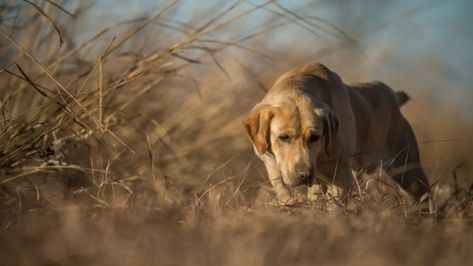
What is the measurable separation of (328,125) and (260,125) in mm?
395

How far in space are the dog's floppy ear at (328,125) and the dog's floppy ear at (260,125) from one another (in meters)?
0.30

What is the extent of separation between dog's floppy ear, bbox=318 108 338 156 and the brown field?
36 centimetres

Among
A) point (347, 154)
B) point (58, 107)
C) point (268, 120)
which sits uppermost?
point (58, 107)

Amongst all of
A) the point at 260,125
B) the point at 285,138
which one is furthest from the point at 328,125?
the point at 260,125

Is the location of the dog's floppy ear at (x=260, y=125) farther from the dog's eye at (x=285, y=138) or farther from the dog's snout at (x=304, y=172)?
the dog's snout at (x=304, y=172)

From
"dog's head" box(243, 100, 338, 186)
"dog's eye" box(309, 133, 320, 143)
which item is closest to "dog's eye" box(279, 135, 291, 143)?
"dog's head" box(243, 100, 338, 186)

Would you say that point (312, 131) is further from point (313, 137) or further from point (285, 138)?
point (285, 138)

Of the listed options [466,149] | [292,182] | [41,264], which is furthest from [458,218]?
[466,149]

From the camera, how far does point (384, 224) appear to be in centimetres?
292

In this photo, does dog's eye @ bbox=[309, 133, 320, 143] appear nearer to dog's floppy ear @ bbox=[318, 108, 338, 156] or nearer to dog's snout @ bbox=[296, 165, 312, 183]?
dog's floppy ear @ bbox=[318, 108, 338, 156]

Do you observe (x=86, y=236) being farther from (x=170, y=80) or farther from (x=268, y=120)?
(x=170, y=80)

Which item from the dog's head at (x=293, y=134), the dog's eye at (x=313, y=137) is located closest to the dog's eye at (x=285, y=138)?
the dog's head at (x=293, y=134)

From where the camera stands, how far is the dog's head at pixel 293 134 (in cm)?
425

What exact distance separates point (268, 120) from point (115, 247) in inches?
76.6
